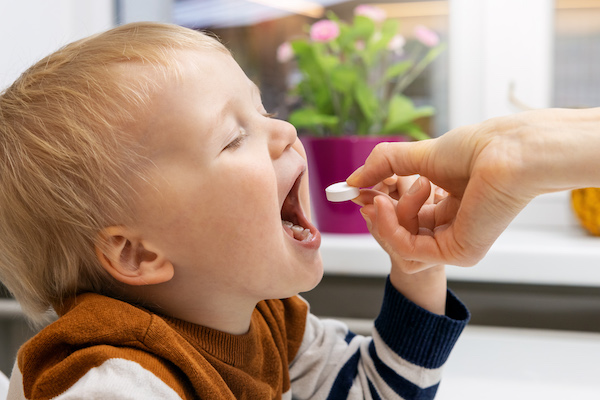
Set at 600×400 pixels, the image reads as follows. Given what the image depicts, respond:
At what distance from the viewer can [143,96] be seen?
66 centimetres

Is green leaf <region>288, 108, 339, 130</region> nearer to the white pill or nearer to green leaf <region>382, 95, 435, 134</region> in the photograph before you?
green leaf <region>382, 95, 435, 134</region>

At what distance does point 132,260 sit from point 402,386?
0.41 metres

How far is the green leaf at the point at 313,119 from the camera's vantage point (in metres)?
1.27

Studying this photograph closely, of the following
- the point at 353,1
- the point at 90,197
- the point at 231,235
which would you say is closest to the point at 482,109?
the point at 353,1

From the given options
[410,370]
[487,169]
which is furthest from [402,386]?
[487,169]

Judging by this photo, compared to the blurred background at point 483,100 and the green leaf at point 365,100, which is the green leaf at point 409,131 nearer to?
the green leaf at point 365,100

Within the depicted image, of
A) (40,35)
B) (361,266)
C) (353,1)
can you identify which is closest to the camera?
(361,266)

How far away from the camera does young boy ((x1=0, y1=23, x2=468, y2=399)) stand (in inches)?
24.9

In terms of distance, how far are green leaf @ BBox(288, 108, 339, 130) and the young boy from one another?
51cm

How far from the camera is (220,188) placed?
669 mm

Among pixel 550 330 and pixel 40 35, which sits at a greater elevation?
pixel 40 35

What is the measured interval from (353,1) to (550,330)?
0.91 m

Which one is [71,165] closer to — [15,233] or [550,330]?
[15,233]

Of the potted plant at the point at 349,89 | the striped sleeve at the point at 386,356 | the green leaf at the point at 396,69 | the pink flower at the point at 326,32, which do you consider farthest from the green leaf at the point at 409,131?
the striped sleeve at the point at 386,356
